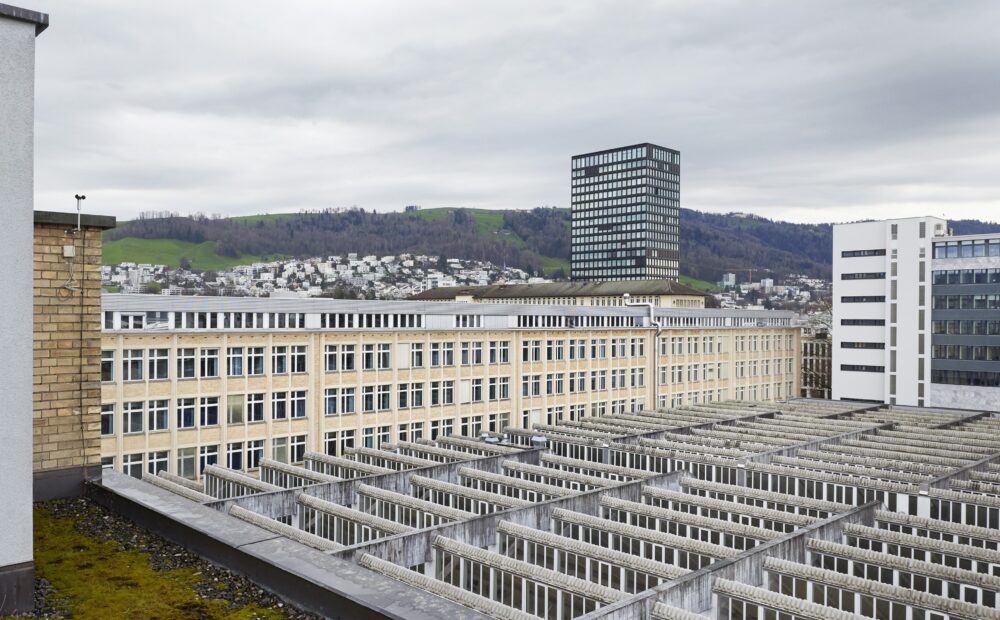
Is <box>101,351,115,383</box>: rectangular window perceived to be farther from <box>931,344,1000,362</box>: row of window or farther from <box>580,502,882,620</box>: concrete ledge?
<box>931,344,1000,362</box>: row of window

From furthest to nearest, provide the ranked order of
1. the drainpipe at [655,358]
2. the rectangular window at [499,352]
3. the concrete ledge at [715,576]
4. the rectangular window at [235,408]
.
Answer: the drainpipe at [655,358] < the rectangular window at [499,352] < the rectangular window at [235,408] < the concrete ledge at [715,576]

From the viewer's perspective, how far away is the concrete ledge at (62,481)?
18016 mm

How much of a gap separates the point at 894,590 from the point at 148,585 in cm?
1516

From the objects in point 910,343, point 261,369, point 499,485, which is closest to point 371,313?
point 261,369

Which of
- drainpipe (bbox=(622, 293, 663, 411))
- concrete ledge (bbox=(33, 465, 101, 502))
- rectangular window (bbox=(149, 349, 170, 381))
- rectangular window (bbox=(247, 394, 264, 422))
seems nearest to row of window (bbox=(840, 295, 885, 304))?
drainpipe (bbox=(622, 293, 663, 411))

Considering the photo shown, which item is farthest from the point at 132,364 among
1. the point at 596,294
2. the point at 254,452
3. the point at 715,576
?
the point at 596,294

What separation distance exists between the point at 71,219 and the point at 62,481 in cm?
613

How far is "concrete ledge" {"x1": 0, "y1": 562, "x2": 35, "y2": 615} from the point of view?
1172cm

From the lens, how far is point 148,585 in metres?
Answer: 13.1

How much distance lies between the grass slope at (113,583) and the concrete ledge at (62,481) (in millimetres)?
2398

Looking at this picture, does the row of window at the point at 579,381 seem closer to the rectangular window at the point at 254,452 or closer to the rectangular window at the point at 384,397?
the rectangular window at the point at 384,397

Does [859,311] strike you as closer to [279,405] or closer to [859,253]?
[859,253]

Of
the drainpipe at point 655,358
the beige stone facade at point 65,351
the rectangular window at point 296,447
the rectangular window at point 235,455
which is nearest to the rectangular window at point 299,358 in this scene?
the rectangular window at point 296,447

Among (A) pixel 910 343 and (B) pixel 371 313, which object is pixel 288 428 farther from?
(A) pixel 910 343
